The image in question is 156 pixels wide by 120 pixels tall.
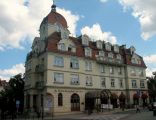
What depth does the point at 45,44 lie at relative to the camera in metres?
56.6

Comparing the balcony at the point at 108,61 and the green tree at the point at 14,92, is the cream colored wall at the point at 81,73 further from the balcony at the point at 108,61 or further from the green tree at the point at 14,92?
the green tree at the point at 14,92

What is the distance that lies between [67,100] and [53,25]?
57.1 ft

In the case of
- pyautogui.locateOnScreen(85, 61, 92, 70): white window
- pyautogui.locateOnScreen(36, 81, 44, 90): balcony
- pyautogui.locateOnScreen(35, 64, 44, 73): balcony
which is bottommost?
pyautogui.locateOnScreen(36, 81, 44, 90): balcony

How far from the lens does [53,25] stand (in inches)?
2413

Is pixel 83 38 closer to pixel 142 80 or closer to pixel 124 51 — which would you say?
pixel 124 51

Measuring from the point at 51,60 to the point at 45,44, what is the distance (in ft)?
13.6

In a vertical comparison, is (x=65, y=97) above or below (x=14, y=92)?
below

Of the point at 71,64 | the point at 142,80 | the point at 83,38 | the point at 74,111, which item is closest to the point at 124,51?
the point at 142,80

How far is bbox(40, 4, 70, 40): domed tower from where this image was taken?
2376 inches

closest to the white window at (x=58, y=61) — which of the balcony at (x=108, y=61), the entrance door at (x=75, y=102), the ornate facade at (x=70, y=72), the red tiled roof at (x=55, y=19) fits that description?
the ornate facade at (x=70, y=72)

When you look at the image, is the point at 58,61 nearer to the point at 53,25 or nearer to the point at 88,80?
the point at 88,80

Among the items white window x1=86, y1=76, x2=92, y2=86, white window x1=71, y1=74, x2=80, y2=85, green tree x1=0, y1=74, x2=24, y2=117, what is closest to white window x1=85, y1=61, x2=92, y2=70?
white window x1=86, y1=76, x2=92, y2=86

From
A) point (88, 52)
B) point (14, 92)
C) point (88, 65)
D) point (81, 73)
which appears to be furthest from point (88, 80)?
point (14, 92)

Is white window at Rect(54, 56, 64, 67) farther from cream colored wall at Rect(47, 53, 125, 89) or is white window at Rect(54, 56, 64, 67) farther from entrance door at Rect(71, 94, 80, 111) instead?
entrance door at Rect(71, 94, 80, 111)
